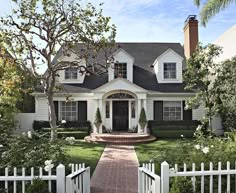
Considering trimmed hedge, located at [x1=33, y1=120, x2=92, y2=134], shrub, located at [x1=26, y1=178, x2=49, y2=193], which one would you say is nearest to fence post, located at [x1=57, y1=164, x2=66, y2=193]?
shrub, located at [x1=26, y1=178, x2=49, y2=193]

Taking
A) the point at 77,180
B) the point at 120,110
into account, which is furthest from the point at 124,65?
the point at 77,180

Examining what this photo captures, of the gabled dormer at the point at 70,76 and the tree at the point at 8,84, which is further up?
the gabled dormer at the point at 70,76

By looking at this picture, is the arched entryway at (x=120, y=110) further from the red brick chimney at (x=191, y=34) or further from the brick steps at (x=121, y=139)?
the red brick chimney at (x=191, y=34)

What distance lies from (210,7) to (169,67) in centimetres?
1174

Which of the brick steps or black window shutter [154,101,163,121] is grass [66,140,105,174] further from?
black window shutter [154,101,163,121]

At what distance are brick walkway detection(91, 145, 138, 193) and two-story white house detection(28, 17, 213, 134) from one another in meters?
7.85

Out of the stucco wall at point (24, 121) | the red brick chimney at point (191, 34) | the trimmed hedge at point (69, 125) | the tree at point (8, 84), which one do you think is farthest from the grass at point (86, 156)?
the red brick chimney at point (191, 34)

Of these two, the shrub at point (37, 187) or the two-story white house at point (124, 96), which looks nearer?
the shrub at point (37, 187)

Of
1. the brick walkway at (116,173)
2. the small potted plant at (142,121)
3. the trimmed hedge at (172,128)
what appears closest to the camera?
the brick walkway at (116,173)

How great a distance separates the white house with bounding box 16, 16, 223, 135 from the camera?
2547cm

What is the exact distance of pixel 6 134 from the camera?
29.2 feet

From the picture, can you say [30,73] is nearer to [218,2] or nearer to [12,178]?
[218,2]

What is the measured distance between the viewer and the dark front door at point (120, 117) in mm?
26281

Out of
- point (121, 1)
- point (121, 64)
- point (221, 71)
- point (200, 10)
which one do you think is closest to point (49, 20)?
point (121, 1)
